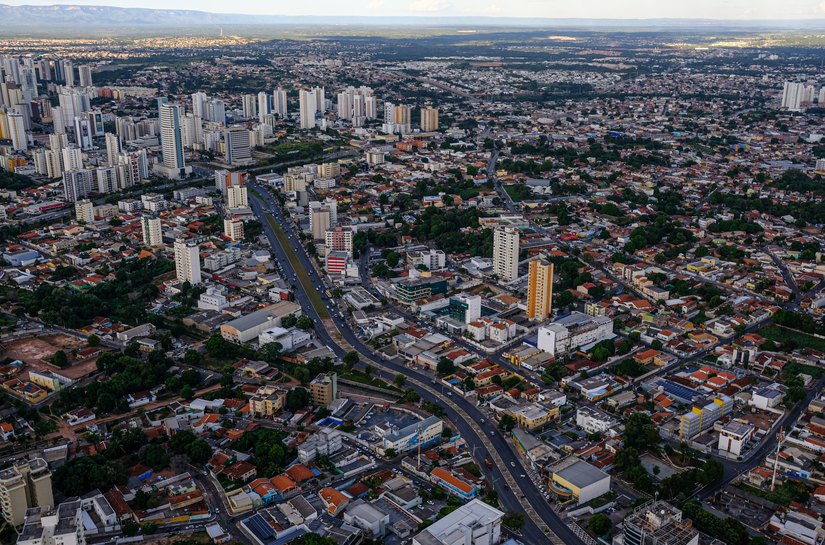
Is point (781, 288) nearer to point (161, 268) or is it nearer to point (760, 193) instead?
point (760, 193)

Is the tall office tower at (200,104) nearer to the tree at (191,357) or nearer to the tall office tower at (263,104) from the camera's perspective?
the tall office tower at (263,104)

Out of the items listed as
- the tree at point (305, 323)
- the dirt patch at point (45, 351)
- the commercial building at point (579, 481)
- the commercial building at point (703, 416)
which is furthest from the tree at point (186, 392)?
the commercial building at point (703, 416)

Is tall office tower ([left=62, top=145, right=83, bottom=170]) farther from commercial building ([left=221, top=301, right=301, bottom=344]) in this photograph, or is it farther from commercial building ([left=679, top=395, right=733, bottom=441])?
commercial building ([left=679, top=395, right=733, bottom=441])

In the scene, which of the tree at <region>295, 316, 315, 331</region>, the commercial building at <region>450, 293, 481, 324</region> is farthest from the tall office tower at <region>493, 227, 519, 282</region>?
the tree at <region>295, 316, 315, 331</region>

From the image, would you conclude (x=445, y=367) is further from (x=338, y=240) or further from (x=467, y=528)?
(x=338, y=240)

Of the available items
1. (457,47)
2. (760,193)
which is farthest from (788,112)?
(457,47)

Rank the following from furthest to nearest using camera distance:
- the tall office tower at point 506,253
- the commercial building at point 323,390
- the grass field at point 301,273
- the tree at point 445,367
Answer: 1. the tall office tower at point 506,253
2. the grass field at point 301,273
3. the tree at point 445,367
4. the commercial building at point 323,390
